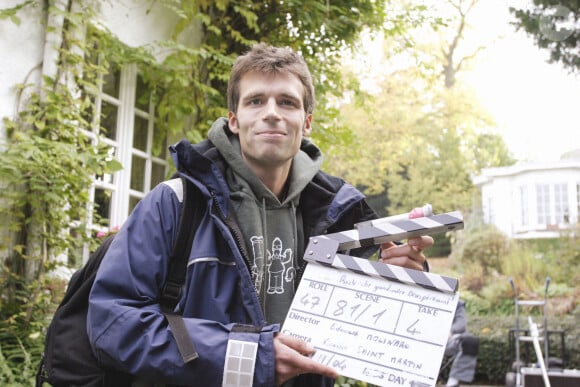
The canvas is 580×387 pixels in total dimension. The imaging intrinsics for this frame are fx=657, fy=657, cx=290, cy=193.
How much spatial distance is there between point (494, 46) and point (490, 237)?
1026cm

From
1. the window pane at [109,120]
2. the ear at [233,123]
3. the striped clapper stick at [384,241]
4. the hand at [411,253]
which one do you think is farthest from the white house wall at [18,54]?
the hand at [411,253]

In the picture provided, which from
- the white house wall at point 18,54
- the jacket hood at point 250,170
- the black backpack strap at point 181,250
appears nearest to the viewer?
the black backpack strap at point 181,250

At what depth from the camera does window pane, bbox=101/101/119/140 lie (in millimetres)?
6086

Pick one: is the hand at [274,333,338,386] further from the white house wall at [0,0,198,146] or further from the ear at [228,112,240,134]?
the white house wall at [0,0,198,146]

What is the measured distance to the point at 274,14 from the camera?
274 inches

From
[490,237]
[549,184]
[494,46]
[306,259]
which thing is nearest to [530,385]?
[306,259]

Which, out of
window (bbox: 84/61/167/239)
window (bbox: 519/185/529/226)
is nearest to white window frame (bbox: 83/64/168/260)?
window (bbox: 84/61/167/239)

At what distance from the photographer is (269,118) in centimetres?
253

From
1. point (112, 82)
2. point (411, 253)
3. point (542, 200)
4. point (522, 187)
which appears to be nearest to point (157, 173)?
point (112, 82)

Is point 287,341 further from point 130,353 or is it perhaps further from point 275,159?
point 275,159

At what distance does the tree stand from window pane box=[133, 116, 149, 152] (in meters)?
8.08

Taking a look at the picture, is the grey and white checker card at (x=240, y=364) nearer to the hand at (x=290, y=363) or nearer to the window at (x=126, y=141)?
the hand at (x=290, y=363)

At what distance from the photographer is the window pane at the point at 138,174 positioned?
21.3ft

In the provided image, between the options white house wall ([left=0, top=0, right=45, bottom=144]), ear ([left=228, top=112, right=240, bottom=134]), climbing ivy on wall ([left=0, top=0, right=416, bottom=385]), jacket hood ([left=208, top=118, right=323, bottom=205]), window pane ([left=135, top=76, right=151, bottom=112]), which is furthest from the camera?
window pane ([left=135, top=76, right=151, bottom=112])
